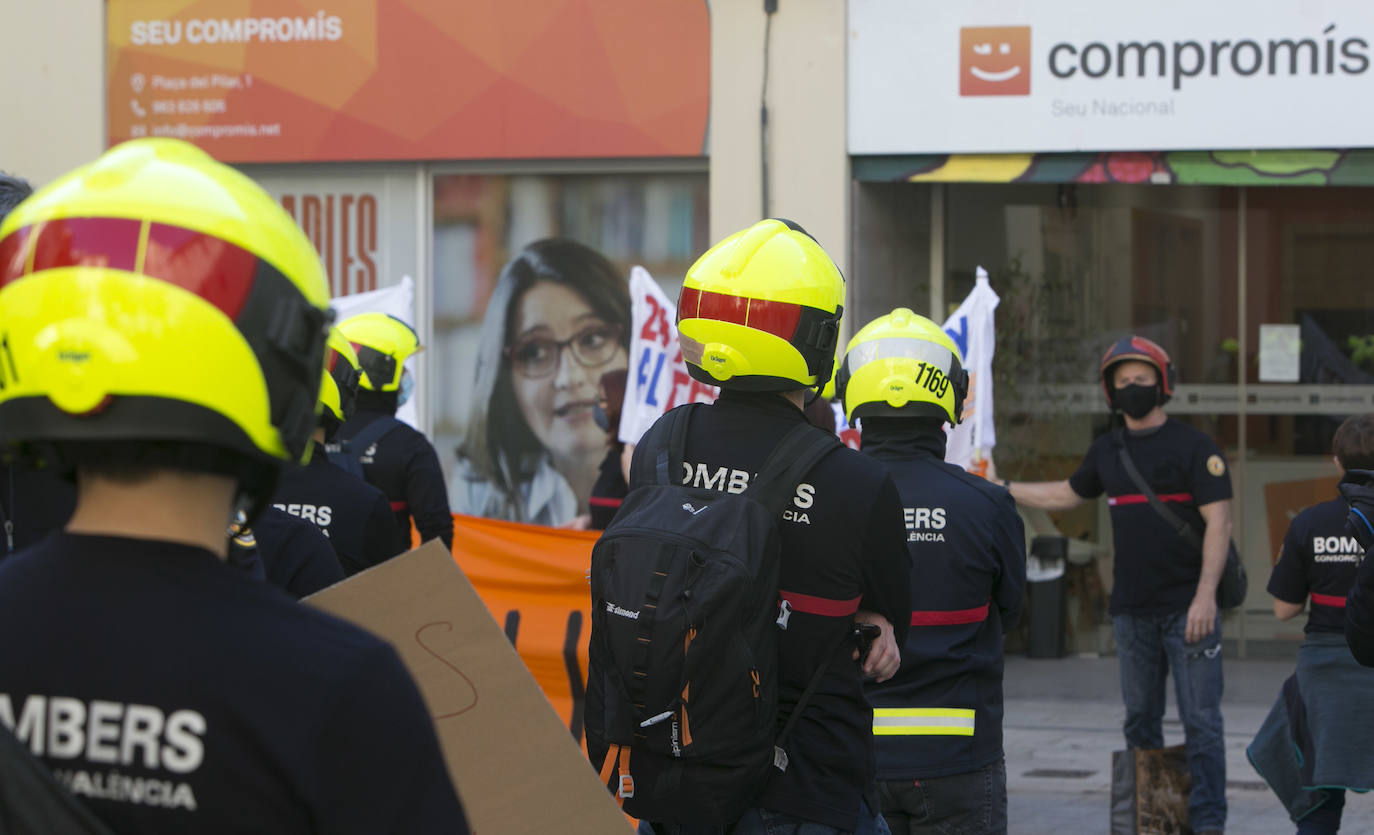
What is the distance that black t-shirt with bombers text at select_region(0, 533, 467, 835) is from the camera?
1.38 meters

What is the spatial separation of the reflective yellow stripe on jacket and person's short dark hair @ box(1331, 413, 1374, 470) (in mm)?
2175

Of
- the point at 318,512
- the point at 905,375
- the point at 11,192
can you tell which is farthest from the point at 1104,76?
the point at 11,192

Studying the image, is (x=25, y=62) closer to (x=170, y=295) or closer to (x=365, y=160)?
(x=365, y=160)

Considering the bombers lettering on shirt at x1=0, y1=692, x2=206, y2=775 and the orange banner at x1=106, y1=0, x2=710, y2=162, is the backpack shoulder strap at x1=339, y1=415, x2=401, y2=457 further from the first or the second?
the bombers lettering on shirt at x1=0, y1=692, x2=206, y2=775

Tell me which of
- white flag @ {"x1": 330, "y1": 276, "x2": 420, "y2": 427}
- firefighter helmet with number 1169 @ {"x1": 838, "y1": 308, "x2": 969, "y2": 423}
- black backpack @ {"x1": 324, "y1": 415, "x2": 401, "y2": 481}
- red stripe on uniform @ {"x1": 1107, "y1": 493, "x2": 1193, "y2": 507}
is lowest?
red stripe on uniform @ {"x1": 1107, "y1": 493, "x2": 1193, "y2": 507}

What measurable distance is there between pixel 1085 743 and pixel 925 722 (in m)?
5.12

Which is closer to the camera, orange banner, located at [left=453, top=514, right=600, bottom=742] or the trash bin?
orange banner, located at [left=453, top=514, right=600, bottom=742]

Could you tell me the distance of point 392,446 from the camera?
245 inches

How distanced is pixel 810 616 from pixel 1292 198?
350 inches

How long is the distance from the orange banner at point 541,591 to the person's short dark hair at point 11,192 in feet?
15.2

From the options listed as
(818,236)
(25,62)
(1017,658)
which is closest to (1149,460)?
(818,236)

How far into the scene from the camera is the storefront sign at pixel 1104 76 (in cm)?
932

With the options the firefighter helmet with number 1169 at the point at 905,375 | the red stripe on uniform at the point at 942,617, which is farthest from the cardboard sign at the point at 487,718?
the firefighter helmet with number 1169 at the point at 905,375

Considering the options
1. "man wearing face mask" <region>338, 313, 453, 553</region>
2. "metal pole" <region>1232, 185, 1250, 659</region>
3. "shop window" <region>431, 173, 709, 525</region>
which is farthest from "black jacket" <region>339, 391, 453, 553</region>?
"metal pole" <region>1232, 185, 1250, 659</region>
